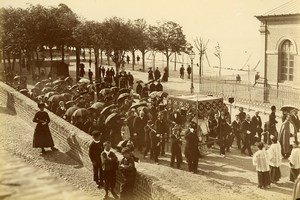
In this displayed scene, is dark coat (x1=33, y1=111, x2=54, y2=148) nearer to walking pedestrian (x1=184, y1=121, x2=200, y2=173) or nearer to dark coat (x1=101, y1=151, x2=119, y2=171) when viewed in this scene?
dark coat (x1=101, y1=151, x2=119, y2=171)

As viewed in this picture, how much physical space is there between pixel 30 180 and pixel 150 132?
15.5ft

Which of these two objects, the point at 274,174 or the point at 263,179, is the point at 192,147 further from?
the point at 274,174

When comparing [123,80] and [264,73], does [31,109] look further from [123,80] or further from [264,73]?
[264,73]

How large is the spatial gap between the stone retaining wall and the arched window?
1473 centimetres

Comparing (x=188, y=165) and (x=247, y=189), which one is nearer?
(x=247, y=189)

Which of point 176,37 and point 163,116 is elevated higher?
point 176,37

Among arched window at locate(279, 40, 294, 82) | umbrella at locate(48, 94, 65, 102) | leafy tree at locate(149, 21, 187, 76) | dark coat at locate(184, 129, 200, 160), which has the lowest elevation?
dark coat at locate(184, 129, 200, 160)

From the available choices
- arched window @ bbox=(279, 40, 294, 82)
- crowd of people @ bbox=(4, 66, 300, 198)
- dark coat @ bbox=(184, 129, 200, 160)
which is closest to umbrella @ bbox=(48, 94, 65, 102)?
crowd of people @ bbox=(4, 66, 300, 198)

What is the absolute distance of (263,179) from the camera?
11289 millimetres

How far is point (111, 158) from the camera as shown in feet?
31.5

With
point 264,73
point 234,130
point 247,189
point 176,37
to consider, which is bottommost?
point 247,189

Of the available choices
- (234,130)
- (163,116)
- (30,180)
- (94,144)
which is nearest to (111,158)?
(94,144)

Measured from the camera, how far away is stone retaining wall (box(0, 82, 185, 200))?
325 inches

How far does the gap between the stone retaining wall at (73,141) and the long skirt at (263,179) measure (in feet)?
11.9
